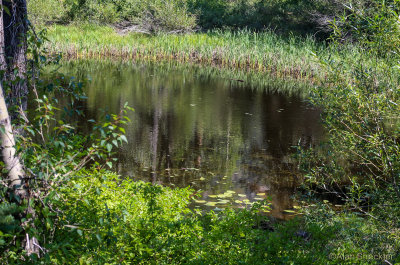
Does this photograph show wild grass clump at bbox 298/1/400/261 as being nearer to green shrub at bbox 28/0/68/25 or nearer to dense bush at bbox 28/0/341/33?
dense bush at bbox 28/0/341/33

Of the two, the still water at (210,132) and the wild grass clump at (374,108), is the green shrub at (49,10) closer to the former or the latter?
the still water at (210,132)

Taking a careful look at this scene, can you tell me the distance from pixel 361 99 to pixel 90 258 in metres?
3.03

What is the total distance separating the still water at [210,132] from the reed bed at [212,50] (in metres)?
1.84

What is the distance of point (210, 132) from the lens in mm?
10664

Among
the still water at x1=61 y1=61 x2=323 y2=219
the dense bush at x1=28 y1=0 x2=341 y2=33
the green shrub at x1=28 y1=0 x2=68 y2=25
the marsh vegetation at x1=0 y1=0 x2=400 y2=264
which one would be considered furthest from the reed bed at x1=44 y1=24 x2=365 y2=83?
the green shrub at x1=28 y1=0 x2=68 y2=25

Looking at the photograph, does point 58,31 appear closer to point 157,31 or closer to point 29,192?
point 157,31

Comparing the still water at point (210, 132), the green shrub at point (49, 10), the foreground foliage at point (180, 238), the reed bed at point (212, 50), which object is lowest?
the still water at point (210, 132)

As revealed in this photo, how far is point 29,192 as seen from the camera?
10.4ft

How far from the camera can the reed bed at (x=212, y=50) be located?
Result: 1842 centimetres

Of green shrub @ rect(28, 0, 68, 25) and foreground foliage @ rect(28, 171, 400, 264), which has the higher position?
green shrub @ rect(28, 0, 68, 25)

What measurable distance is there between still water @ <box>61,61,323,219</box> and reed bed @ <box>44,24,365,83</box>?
1.84 metres

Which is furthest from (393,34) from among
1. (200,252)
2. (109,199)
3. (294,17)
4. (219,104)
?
(294,17)

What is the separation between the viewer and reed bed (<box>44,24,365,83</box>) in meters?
18.4

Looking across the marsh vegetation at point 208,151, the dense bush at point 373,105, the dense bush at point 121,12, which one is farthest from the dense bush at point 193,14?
the dense bush at point 373,105
